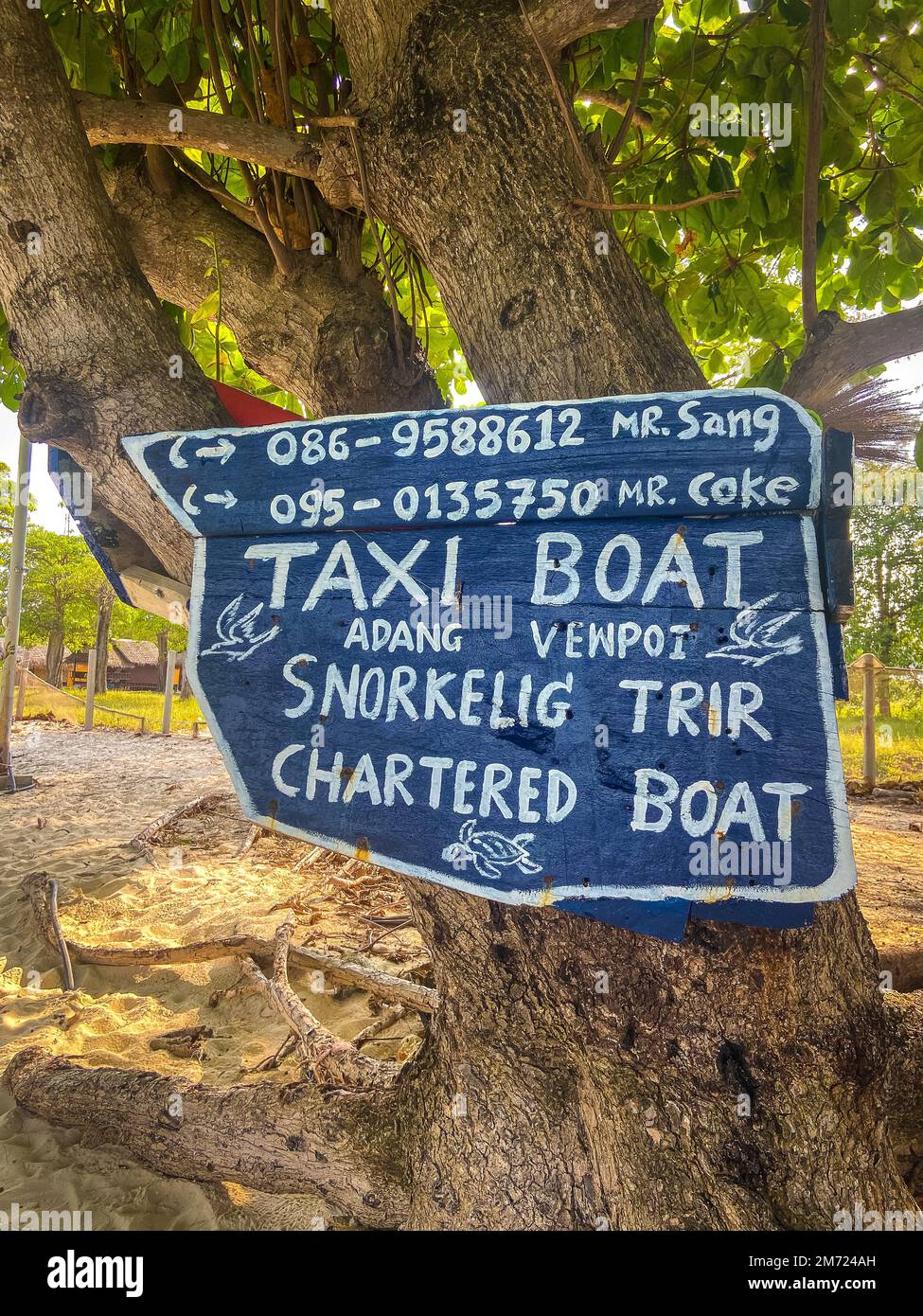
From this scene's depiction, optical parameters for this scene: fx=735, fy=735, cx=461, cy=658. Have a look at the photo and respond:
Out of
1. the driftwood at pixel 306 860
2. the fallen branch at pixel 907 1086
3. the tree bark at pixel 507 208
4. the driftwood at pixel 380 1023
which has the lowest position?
the driftwood at pixel 380 1023

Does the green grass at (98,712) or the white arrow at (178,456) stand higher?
the white arrow at (178,456)

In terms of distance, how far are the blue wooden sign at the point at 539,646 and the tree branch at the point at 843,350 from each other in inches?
15.0

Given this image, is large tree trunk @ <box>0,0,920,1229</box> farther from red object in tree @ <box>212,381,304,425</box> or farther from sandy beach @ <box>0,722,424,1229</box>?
sandy beach @ <box>0,722,424,1229</box>

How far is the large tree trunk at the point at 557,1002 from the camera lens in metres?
1.32

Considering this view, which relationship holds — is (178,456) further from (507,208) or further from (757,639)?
(757,639)

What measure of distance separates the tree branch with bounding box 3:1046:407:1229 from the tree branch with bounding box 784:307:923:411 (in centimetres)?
182

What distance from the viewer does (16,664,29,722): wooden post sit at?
14.8m

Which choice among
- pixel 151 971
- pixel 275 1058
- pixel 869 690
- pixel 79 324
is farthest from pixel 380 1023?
pixel 869 690

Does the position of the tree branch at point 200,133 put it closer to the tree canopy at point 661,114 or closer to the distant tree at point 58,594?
the tree canopy at point 661,114

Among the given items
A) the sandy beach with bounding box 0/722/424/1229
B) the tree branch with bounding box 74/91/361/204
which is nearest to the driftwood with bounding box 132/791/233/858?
the sandy beach with bounding box 0/722/424/1229

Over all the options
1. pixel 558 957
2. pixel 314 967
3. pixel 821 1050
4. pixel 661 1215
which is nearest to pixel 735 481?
pixel 558 957

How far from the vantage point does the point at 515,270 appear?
152cm

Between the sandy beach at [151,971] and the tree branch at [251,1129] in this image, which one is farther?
the sandy beach at [151,971]

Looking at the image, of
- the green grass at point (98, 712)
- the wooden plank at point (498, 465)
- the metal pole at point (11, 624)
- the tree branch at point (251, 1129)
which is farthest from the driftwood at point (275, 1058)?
the green grass at point (98, 712)
